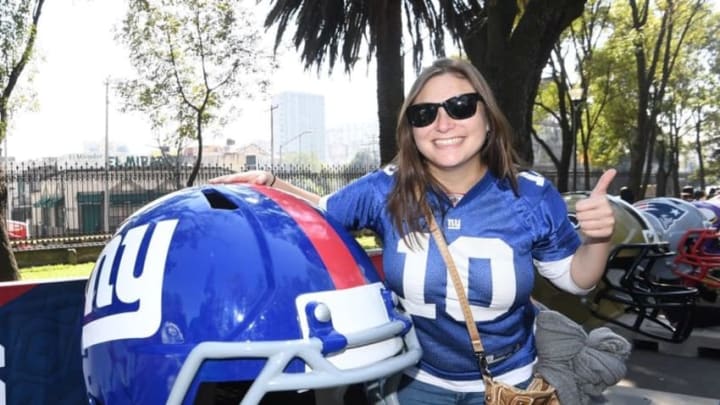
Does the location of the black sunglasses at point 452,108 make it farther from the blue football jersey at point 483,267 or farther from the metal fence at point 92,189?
A: the metal fence at point 92,189

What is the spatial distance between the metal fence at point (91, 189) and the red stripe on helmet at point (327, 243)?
1555 centimetres

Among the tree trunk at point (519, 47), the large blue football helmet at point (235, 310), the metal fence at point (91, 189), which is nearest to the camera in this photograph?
the large blue football helmet at point (235, 310)

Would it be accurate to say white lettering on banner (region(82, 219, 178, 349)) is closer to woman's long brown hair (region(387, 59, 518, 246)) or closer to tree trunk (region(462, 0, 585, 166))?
woman's long brown hair (region(387, 59, 518, 246))

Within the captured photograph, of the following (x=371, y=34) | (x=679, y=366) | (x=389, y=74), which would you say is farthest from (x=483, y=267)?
(x=371, y=34)

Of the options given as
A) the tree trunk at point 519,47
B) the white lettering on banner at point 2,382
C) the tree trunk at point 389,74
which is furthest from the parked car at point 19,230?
the white lettering on banner at point 2,382

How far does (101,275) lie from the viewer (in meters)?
2.01

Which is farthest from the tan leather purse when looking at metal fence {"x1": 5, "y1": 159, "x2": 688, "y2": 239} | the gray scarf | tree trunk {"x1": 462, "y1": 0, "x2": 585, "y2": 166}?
metal fence {"x1": 5, "y1": 159, "x2": 688, "y2": 239}

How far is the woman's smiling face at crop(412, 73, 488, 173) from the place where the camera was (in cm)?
201

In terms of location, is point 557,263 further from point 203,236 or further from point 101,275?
point 101,275

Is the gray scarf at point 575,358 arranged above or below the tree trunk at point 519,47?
below

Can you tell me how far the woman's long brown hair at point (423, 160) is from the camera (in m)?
2.00

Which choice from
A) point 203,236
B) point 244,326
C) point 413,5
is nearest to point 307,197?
point 203,236

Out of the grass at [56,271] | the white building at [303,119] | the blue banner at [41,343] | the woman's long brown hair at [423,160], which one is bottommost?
the grass at [56,271]

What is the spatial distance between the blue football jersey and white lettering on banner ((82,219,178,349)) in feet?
2.14
